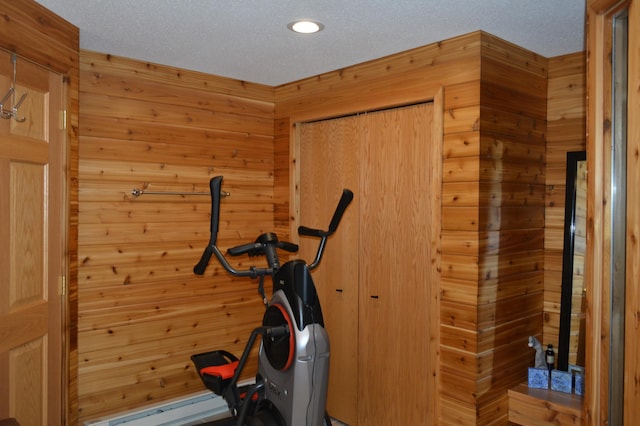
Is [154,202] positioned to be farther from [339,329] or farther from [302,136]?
[339,329]

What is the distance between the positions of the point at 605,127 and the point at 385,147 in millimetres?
1526

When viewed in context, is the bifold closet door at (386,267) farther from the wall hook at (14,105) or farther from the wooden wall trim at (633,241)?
the wall hook at (14,105)

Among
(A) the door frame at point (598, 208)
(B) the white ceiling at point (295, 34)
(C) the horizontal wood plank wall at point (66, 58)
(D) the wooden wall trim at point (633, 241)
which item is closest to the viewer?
(D) the wooden wall trim at point (633, 241)

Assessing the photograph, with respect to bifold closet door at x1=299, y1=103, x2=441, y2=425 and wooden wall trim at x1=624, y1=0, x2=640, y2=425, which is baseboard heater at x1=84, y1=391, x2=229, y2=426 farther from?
wooden wall trim at x1=624, y1=0, x2=640, y2=425

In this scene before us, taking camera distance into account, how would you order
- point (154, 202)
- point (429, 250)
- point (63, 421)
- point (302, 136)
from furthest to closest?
point (302, 136)
point (154, 202)
point (429, 250)
point (63, 421)

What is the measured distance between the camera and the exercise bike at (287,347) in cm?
257

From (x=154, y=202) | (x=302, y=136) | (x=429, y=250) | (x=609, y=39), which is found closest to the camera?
(x=609, y=39)

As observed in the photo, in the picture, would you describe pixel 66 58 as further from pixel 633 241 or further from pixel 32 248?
pixel 633 241

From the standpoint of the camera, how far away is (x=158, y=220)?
11.8 feet

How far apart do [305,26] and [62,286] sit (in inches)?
70.3

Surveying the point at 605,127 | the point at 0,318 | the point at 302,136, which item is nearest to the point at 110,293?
Result: the point at 0,318


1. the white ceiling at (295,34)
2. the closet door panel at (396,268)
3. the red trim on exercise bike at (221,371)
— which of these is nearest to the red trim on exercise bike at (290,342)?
the red trim on exercise bike at (221,371)

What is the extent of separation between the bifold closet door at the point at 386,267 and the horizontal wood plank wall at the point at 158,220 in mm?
613

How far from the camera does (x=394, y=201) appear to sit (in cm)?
331
